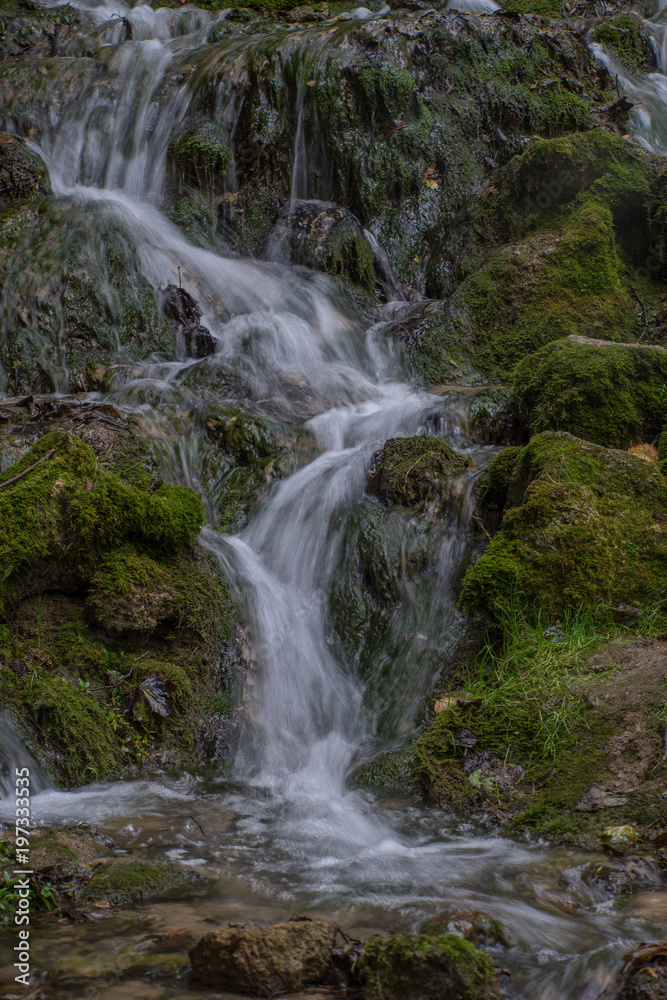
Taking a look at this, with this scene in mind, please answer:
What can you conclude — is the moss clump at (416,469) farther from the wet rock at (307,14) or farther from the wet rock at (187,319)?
the wet rock at (307,14)

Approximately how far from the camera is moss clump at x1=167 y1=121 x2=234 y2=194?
10812mm

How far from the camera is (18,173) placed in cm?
972

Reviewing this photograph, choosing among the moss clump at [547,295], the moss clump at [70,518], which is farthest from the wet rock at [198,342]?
the moss clump at [70,518]

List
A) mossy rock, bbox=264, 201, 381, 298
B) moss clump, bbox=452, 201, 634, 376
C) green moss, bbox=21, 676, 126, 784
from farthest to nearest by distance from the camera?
mossy rock, bbox=264, 201, 381, 298
moss clump, bbox=452, 201, 634, 376
green moss, bbox=21, 676, 126, 784

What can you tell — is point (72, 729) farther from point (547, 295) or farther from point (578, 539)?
point (547, 295)

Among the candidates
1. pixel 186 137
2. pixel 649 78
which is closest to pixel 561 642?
pixel 186 137

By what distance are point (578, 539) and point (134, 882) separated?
3044mm

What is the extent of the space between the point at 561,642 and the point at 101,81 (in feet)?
39.2

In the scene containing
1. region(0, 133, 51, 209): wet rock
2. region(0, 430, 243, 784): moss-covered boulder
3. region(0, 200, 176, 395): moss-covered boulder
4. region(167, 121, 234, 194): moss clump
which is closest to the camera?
region(0, 430, 243, 784): moss-covered boulder

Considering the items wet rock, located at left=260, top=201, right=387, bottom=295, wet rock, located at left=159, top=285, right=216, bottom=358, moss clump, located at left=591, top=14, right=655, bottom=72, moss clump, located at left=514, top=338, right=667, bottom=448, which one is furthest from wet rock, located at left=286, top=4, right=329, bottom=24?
moss clump, located at left=514, top=338, right=667, bottom=448

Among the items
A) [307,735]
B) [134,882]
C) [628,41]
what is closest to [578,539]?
[307,735]

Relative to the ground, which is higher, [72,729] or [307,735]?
[72,729]

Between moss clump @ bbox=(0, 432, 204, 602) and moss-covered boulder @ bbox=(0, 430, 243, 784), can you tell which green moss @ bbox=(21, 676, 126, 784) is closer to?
moss-covered boulder @ bbox=(0, 430, 243, 784)

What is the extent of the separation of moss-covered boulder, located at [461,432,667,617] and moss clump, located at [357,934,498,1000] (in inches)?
100
